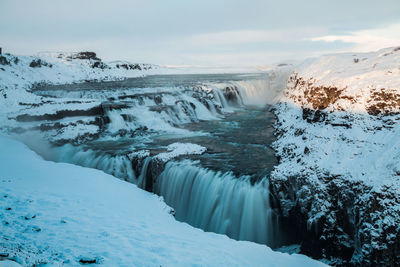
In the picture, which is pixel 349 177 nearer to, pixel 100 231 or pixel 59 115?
pixel 100 231

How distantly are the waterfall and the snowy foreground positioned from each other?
2407mm

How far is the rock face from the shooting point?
24.9 ft

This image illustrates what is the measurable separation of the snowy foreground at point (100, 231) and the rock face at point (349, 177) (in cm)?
164

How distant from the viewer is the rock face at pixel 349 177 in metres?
7.60

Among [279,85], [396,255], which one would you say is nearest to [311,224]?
[396,255]

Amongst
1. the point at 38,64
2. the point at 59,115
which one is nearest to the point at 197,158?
the point at 59,115

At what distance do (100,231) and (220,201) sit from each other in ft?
18.4

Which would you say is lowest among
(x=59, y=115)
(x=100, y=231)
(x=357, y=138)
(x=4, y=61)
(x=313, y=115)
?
(x=100, y=231)

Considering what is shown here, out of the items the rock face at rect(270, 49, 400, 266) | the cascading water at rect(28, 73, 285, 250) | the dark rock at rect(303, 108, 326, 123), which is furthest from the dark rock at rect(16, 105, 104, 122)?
the dark rock at rect(303, 108, 326, 123)

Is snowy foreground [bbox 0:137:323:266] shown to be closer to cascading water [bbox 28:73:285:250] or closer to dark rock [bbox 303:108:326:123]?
cascading water [bbox 28:73:285:250]

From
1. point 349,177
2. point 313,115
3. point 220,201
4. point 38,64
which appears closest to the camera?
point 349,177

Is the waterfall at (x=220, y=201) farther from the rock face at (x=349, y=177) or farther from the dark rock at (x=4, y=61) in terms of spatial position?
the dark rock at (x=4, y=61)

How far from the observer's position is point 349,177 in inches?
349

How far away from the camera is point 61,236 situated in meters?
5.89
